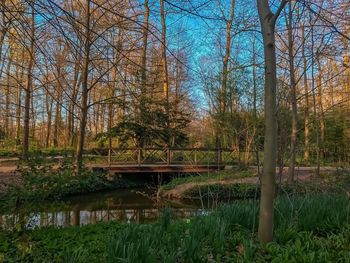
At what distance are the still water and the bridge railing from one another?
9.26 feet

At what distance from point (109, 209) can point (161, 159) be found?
23.7 feet

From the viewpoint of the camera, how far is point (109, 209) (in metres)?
11.4

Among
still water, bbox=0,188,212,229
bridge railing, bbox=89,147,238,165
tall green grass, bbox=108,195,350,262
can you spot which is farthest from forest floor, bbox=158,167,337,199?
tall green grass, bbox=108,195,350,262

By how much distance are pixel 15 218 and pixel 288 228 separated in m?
3.84

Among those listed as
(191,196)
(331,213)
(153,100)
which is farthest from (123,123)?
(331,213)

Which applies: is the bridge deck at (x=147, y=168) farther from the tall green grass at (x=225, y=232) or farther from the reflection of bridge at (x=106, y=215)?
the tall green grass at (x=225, y=232)

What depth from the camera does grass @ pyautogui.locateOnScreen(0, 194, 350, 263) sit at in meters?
3.30

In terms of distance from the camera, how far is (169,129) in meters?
19.3

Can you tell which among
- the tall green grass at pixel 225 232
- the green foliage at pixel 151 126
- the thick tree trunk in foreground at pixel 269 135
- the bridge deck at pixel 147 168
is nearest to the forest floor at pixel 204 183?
the bridge deck at pixel 147 168

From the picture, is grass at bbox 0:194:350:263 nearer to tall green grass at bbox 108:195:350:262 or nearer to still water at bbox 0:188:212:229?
tall green grass at bbox 108:195:350:262

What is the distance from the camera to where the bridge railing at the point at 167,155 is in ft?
57.8

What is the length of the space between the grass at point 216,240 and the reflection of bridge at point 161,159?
11.6 m

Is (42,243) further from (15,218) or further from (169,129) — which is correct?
(169,129)

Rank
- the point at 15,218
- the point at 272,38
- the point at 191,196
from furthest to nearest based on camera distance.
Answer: the point at 191,196 < the point at 15,218 < the point at 272,38
